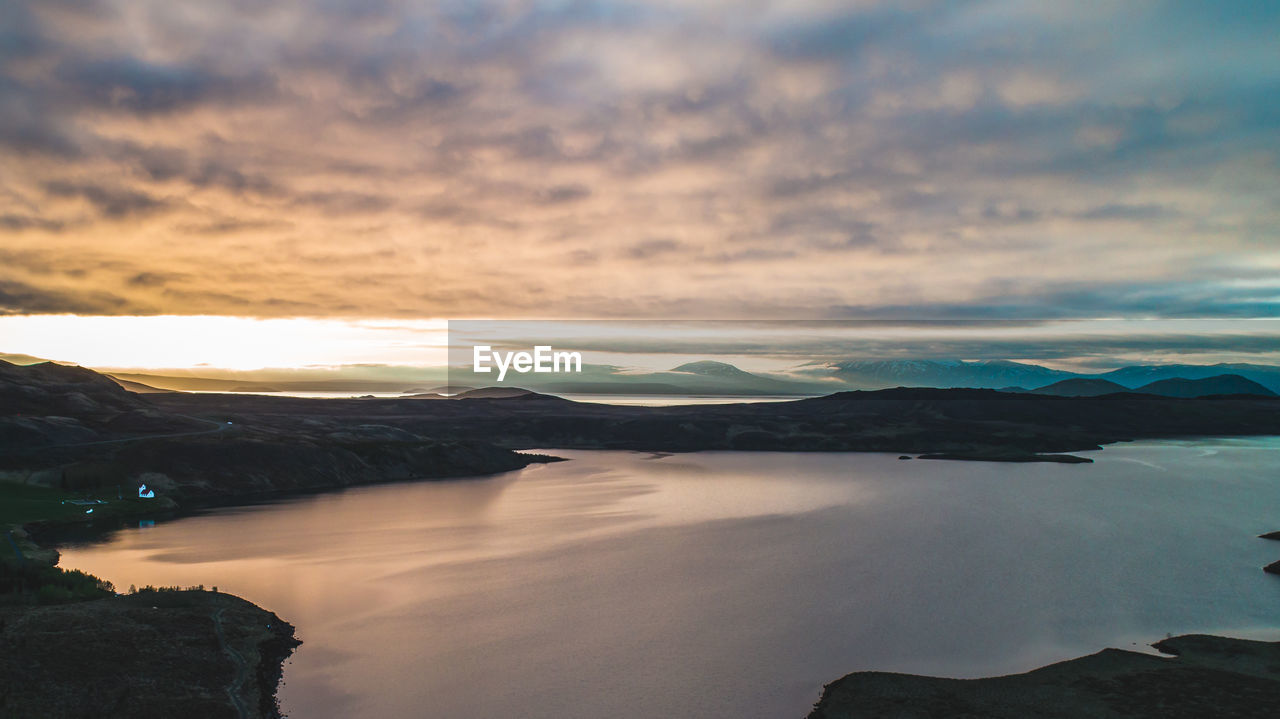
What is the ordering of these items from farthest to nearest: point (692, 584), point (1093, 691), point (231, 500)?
1. point (231, 500)
2. point (692, 584)
3. point (1093, 691)

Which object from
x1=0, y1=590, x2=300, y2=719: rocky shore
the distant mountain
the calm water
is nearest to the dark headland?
x1=0, y1=590, x2=300, y2=719: rocky shore

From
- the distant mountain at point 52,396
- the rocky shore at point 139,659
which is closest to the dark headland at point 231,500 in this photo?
the rocky shore at point 139,659

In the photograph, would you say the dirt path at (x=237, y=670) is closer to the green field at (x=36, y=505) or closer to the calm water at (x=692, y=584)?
the calm water at (x=692, y=584)

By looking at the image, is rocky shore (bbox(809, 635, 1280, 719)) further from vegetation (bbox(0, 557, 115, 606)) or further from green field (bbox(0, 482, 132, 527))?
green field (bbox(0, 482, 132, 527))

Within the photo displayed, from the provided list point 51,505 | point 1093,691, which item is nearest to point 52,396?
point 51,505

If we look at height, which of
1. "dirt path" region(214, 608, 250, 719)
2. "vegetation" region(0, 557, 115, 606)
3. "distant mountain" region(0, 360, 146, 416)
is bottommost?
"dirt path" region(214, 608, 250, 719)

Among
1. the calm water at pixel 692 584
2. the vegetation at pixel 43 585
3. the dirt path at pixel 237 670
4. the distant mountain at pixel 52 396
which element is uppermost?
the distant mountain at pixel 52 396

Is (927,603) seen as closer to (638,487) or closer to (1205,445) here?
(638,487)

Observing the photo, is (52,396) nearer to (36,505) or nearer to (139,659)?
(36,505)
